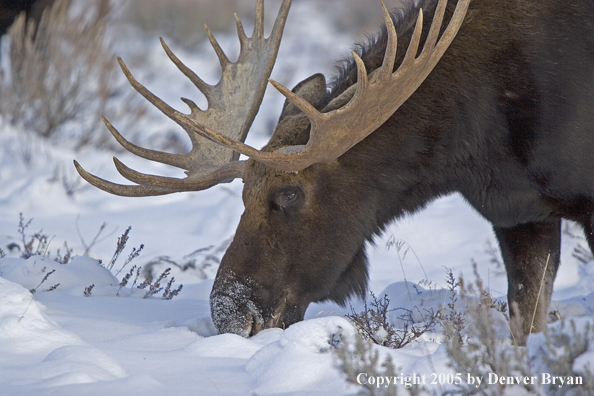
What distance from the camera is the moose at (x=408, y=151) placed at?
3.21m

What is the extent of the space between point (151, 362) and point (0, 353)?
0.54 meters

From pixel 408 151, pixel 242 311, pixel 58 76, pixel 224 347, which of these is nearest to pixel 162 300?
pixel 242 311

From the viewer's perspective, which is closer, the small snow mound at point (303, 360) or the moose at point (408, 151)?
the small snow mound at point (303, 360)

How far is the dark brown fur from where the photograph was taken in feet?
10.6

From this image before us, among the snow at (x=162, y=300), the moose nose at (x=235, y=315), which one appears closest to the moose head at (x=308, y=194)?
the moose nose at (x=235, y=315)

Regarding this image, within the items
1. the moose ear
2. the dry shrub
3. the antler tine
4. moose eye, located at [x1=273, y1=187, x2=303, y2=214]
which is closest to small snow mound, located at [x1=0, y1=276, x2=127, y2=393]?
the antler tine

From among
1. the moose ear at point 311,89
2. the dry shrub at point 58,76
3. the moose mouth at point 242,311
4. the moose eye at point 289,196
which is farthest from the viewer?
the dry shrub at point 58,76

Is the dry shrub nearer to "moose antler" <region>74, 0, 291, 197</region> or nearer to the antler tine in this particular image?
"moose antler" <region>74, 0, 291, 197</region>

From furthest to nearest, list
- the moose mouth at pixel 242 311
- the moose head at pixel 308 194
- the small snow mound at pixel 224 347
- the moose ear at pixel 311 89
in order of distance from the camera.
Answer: the moose ear at pixel 311 89 < the moose mouth at pixel 242 311 < the moose head at pixel 308 194 < the small snow mound at pixel 224 347

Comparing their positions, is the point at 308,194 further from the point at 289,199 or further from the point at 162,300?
the point at 162,300

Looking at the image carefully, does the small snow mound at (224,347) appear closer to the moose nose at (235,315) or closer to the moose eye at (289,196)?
the moose nose at (235,315)

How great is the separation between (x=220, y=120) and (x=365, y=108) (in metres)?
1.17

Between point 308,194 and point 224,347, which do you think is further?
point 308,194

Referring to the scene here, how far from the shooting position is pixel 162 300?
13.4ft
